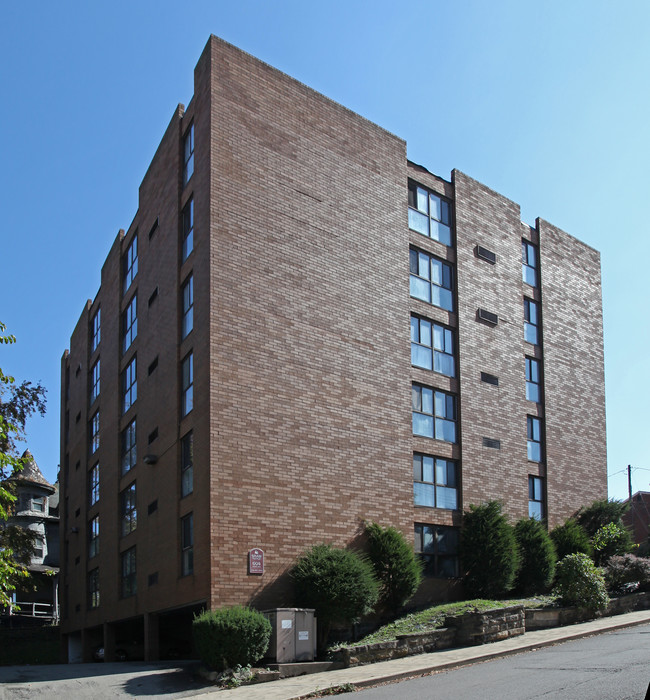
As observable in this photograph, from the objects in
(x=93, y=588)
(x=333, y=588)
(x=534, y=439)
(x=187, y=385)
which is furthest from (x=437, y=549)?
(x=93, y=588)

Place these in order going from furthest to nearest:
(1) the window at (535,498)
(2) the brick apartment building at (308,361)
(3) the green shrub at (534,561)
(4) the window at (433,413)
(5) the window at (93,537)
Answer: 1. (5) the window at (93,537)
2. (1) the window at (535,498)
3. (3) the green shrub at (534,561)
4. (4) the window at (433,413)
5. (2) the brick apartment building at (308,361)

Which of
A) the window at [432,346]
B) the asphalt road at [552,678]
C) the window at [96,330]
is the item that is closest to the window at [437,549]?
the window at [432,346]

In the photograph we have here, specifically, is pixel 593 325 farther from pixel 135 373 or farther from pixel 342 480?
pixel 135 373

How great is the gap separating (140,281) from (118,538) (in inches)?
363

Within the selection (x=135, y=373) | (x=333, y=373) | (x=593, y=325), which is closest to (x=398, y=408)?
(x=333, y=373)

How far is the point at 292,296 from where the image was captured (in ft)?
75.5

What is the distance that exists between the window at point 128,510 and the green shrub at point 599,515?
52.0 ft

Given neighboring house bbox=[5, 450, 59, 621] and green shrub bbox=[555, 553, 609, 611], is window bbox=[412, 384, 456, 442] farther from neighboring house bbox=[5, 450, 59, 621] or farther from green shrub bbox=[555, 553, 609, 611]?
neighboring house bbox=[5, 450, 59, 621]

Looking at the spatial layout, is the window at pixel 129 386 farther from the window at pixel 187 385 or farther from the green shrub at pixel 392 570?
the green shrub at pixel 392 570

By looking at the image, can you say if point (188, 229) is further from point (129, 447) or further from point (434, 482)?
point (434, 482)

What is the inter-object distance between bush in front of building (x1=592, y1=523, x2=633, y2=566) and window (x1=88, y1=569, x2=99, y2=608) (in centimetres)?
1911

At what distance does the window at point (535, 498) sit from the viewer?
29.1m

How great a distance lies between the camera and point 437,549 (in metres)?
25.2

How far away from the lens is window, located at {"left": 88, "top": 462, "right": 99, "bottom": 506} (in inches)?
1387
